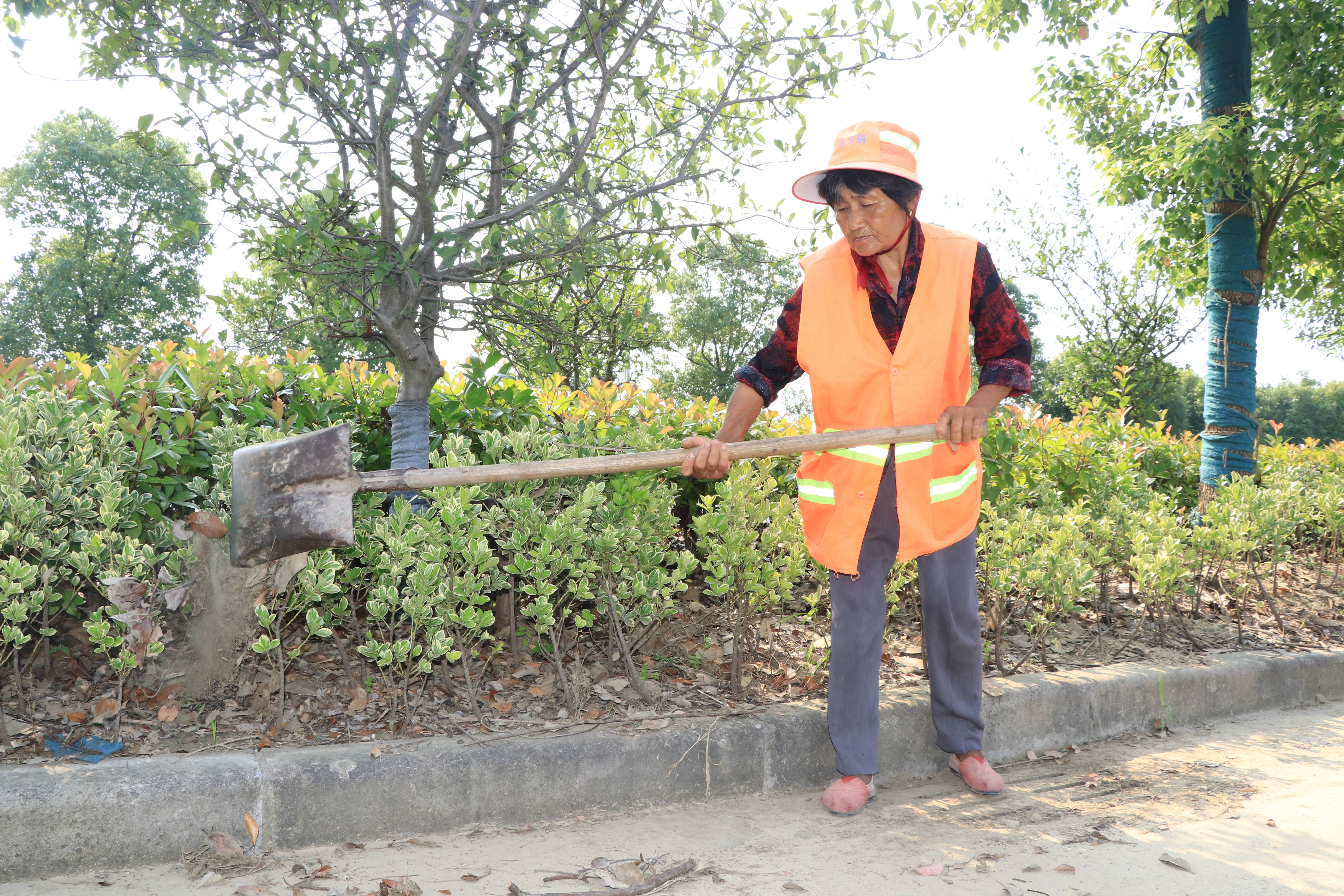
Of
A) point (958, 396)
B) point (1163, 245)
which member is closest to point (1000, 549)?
point (958, 396)

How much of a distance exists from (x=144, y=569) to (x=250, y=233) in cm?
121

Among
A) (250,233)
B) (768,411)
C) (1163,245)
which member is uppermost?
(1163,245)

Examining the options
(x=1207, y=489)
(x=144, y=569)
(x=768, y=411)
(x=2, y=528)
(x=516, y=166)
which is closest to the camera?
(x=2, y=528)

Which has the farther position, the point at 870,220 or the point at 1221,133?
the point at 1221,133

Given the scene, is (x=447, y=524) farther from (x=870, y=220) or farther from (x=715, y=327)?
(x=715, y=327)

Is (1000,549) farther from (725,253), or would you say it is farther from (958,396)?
(725,253)

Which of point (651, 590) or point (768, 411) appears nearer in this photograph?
point (651, 590)

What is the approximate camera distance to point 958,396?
299 cm

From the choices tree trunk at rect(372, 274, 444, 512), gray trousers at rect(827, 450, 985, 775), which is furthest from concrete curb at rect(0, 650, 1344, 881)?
tree trunk at rect(372, 274, 444, 512)

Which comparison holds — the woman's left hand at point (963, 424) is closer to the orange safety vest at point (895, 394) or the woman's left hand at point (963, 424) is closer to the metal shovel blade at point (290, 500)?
the orange safety vest at point (895, 394)

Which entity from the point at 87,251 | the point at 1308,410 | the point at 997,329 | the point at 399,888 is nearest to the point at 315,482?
the point at 399,888

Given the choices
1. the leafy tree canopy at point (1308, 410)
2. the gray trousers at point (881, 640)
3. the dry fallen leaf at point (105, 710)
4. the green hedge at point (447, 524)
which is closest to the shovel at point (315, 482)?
the green hedge at point (447, 524)

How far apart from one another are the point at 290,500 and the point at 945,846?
2.19m

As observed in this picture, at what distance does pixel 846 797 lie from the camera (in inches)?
109
